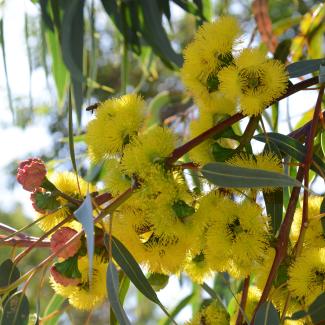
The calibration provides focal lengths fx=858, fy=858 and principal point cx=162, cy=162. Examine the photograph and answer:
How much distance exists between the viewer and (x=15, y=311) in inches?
40.4

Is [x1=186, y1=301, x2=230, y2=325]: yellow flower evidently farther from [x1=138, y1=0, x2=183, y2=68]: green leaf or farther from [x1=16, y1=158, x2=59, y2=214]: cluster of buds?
[x1=138, y1=0, x2=183, y2=68]: green leaf

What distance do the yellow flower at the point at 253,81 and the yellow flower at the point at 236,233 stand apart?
4.4 inches

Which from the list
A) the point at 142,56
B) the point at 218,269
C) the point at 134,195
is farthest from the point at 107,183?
the point at 142,56

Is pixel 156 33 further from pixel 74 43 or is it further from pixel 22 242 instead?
pixel 22 242

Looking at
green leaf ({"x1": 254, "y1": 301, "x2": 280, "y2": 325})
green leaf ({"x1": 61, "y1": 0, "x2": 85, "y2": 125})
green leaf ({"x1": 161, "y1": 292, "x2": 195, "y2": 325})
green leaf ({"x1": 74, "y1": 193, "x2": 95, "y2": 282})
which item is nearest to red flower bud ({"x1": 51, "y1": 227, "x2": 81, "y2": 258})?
green leaf ({"x1": 74, "y1": 193, "x2": 95, "y2": 282})

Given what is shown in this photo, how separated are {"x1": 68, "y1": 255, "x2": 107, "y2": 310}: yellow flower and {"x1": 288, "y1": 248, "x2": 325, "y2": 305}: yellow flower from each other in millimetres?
255

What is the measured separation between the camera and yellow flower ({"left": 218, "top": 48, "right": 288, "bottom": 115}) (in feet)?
3.18

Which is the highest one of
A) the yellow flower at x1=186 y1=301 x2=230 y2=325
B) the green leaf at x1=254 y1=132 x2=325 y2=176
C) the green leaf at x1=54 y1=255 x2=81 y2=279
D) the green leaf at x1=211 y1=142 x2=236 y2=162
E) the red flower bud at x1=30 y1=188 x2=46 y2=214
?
the green leaf at x1=254 y1=132 x2=325 y2=176

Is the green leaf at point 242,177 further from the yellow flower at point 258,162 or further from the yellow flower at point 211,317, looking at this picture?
the yellow flower at point 211,317

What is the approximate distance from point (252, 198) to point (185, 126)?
99 cm

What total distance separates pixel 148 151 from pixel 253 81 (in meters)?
0.15

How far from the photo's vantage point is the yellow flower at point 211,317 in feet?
3.54

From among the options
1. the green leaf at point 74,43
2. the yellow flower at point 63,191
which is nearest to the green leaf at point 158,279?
the yellow flower at point 63,191

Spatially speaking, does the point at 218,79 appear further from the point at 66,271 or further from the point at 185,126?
the point at 185,126
